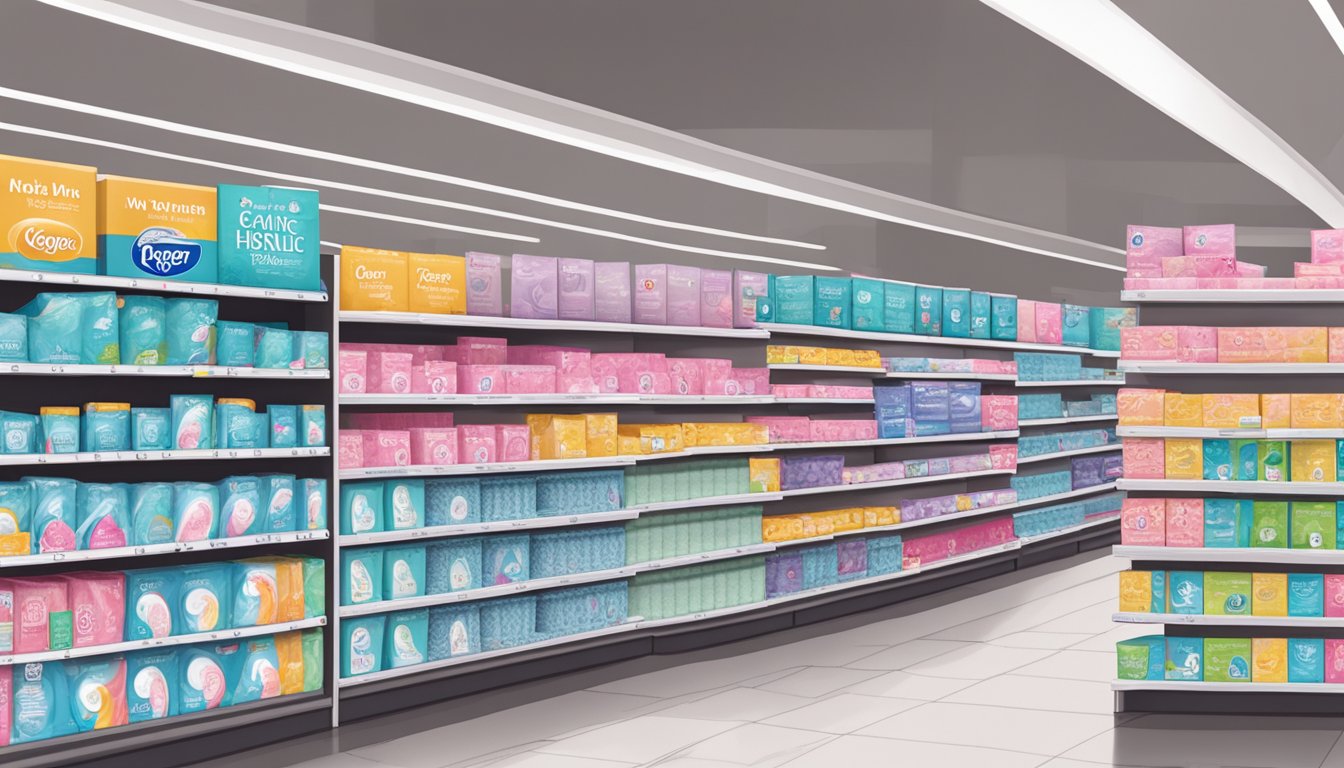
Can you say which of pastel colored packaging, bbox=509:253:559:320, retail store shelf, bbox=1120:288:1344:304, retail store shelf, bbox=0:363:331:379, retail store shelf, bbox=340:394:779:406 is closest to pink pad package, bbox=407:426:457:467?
retail store shelf, bbox=340:394:779:406

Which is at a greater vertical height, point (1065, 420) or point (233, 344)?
point (233, 344)

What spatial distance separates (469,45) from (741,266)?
5.45 meters

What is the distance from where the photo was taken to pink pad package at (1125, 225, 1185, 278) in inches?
224

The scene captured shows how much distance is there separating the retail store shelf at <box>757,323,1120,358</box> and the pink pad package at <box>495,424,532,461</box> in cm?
212

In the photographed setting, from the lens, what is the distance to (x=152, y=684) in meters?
4.65

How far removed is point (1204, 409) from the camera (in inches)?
211

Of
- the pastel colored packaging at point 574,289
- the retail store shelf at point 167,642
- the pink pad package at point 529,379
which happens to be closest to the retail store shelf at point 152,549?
the retail store shelf at point 167,642

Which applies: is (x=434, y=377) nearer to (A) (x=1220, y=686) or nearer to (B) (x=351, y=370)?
(B) (x=351, y=370)

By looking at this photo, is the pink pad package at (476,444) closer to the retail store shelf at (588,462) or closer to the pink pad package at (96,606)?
the retail store shelf at (588,462)

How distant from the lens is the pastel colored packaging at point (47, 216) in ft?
14.1

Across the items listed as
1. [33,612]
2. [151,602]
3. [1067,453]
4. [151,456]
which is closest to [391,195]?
[151,456]

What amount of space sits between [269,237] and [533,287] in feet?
5.12

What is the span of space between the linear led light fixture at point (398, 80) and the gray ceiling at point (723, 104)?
12cm

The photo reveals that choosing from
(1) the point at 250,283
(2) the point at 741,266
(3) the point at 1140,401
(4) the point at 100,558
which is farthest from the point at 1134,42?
(4) the point at 100,558
